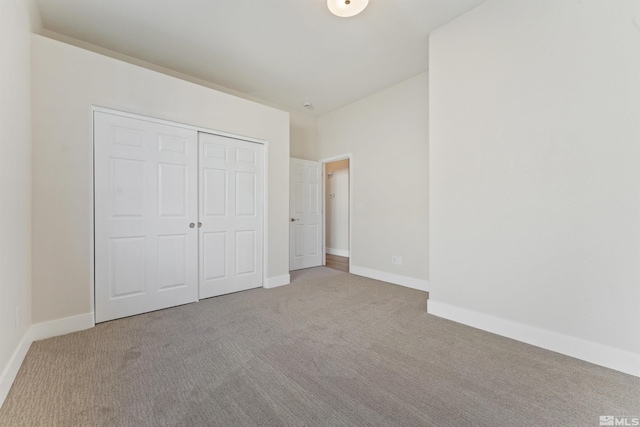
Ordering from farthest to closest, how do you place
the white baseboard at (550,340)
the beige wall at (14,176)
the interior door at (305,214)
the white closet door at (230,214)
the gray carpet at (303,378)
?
the interior door at (305,214) → the white closet door at (230,214) → the white baseboard at (550,340) → the beige wall at (14,176) → the gray carpet at (303,378)

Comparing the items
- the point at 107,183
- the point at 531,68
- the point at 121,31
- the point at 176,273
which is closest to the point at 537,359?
the point at 531,68

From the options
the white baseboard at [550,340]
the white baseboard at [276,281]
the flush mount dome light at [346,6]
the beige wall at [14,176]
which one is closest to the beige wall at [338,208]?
the white baseboard at [276,281]

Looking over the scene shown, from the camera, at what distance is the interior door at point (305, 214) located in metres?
4.75

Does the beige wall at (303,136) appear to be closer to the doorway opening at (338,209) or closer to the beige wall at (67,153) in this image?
the doorway opening at (338,209)

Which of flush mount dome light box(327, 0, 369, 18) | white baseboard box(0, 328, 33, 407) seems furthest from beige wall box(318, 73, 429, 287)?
white baseboard box(0, 328, 33, 407)

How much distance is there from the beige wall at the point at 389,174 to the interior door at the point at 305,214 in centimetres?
77

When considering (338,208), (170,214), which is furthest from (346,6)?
(338,208)

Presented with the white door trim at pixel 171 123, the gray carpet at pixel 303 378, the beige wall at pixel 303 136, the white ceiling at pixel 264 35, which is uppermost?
the white ceiling at pixel 264 35

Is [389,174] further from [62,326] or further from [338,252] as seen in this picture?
[62,326]

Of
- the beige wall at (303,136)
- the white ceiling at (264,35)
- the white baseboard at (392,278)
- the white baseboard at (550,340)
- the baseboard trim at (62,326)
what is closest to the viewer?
the white baseboard at (550,340)

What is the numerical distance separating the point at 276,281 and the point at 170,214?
1.66 meters

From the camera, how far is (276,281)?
12.1ft

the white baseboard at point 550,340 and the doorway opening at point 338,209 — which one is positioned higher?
the doorway opening at point 338,209

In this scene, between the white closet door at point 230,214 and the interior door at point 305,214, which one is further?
the interior door at point 305,214
